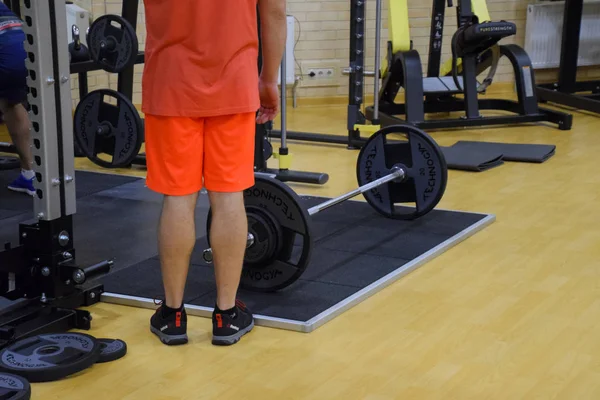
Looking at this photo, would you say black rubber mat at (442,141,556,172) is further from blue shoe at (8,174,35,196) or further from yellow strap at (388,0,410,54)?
blue shoe at (8,174,35,196)

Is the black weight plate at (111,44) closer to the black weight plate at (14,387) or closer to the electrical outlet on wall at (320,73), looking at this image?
the black weight plate at (14,387)

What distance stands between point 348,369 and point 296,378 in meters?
0.16

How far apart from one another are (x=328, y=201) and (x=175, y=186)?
3.34ft

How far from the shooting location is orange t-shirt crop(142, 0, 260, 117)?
8.73ft

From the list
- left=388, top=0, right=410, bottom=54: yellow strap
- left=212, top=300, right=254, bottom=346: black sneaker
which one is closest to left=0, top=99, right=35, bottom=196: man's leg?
left=212, top=300, right=254, bottom=346: black sneaker

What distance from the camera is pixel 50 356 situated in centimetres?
272

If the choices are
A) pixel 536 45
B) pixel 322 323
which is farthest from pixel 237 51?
pixel 536 45

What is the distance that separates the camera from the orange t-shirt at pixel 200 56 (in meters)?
2.66

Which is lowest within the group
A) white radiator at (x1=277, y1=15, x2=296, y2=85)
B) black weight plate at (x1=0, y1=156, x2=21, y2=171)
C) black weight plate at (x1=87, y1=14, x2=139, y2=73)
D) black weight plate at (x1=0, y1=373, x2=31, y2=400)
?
black weight plate at (x1=0, y1=156, x2=21, y2=171)

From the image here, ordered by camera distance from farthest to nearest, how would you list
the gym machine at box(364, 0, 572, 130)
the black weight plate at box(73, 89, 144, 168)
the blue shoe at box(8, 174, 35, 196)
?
the gym machine at box(364, 0, 572, 130)
the black weight plate at box(73, 89, 144, 168)
the blue shoe at box(8, 174, 35, 196)

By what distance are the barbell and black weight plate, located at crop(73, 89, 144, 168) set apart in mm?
1537

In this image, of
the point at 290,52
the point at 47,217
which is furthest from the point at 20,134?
the point at 290,52

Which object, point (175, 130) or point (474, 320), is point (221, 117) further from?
point (474, 320)

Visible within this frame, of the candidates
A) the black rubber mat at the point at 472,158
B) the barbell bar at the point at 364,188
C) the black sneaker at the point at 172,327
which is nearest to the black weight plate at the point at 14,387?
the black sneaker at the point at 172,327
